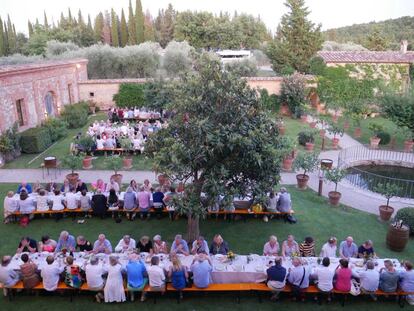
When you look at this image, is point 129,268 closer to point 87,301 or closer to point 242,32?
point 87,301

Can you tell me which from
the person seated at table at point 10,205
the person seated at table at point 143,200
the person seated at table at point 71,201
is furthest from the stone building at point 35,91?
the person seated at table at point 143,200

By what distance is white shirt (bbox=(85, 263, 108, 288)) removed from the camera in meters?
8.20

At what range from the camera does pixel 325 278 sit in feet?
27.1

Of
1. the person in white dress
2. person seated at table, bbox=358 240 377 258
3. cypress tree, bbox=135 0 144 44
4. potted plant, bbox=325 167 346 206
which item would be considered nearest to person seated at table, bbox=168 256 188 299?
the person in white dress

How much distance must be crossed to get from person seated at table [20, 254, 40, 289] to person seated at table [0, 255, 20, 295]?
188mm

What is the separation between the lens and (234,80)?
8852 mm

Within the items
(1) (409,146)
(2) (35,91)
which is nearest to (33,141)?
(2) (35,91)

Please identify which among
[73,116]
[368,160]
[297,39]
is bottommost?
[368,160]

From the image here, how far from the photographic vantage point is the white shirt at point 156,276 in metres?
8.21

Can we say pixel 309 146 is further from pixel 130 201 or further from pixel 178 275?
pixel 178 275

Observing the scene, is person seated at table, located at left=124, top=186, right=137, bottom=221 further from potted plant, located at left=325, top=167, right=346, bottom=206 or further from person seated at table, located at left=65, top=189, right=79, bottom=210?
potted plant, located at left=325, top=167, right=346, bottom=206

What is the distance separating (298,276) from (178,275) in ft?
8.54

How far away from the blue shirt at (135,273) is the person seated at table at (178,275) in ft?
2.03

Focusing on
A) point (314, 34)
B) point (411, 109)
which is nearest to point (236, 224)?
point (411, 109)
